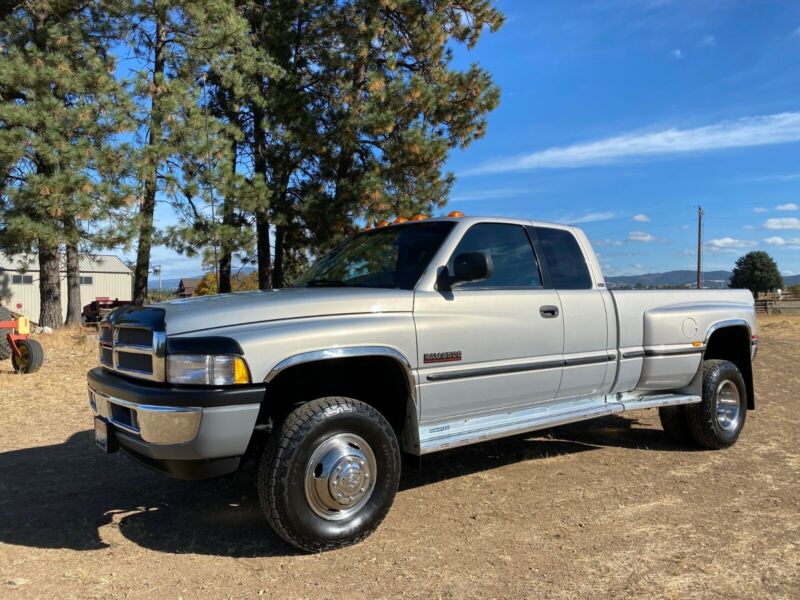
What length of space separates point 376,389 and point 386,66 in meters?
14.0

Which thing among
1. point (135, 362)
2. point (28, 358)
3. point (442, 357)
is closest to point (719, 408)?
point (442, 357)

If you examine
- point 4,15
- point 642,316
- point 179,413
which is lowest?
point 179,413

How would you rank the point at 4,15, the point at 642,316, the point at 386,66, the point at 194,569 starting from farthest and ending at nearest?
the point at 386,66
the point at 4,15
the point at 642,316
the point at 194,569

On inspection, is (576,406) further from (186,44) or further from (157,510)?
(186,44)

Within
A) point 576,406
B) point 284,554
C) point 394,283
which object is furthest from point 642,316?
point 284,554

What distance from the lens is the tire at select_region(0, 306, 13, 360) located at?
10.3 meters

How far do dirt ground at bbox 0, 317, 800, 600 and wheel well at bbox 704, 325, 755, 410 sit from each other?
60cm

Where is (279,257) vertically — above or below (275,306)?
above

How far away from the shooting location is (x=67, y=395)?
839 cm

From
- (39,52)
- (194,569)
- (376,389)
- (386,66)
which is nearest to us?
(194,569)

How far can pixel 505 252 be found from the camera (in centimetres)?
463

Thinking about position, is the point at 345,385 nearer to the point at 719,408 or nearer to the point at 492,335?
the point at 492,335

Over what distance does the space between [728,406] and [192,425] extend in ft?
16.1

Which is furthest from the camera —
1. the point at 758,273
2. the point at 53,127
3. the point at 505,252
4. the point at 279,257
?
the point at 758,273
